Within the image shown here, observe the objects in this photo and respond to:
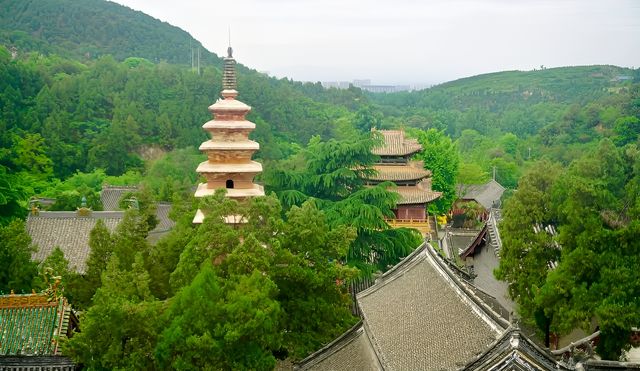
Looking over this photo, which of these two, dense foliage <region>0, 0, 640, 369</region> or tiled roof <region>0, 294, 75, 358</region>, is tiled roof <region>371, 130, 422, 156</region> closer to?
dense foliage <region>0, 0, 640, 369</region>

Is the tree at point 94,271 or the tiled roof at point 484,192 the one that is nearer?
the tree at point 94,271

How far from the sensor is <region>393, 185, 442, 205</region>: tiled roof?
33.7 metres

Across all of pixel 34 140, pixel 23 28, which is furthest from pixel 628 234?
pixel 23 28

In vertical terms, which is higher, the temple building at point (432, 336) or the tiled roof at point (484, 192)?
the temple building at point (432, 336)

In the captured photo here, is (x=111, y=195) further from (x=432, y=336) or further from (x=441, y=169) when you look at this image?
(x=432, y=336)

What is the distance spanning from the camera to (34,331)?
13375 mm

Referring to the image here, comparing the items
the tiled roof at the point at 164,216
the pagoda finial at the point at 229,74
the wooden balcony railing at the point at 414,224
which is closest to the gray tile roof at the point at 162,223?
the tiled roof at the point at 164,216

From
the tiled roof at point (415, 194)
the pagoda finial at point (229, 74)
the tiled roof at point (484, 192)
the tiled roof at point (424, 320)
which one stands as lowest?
the tiled roof at point (484, 192)

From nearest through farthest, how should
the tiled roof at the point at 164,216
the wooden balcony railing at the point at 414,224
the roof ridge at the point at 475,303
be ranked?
the roof ridge at the point at 475,303, the tiled roof at the point at 164,216, the wooden balcony railing at the point at 414,224

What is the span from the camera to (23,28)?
4173 inches

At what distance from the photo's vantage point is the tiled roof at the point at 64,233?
2130 centimetres

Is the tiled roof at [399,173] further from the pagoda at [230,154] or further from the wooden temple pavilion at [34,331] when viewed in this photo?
the wooden temple pavilion at [34,331]

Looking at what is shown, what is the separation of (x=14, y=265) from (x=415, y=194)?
21.8m

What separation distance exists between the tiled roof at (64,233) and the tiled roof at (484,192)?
2826 cm
